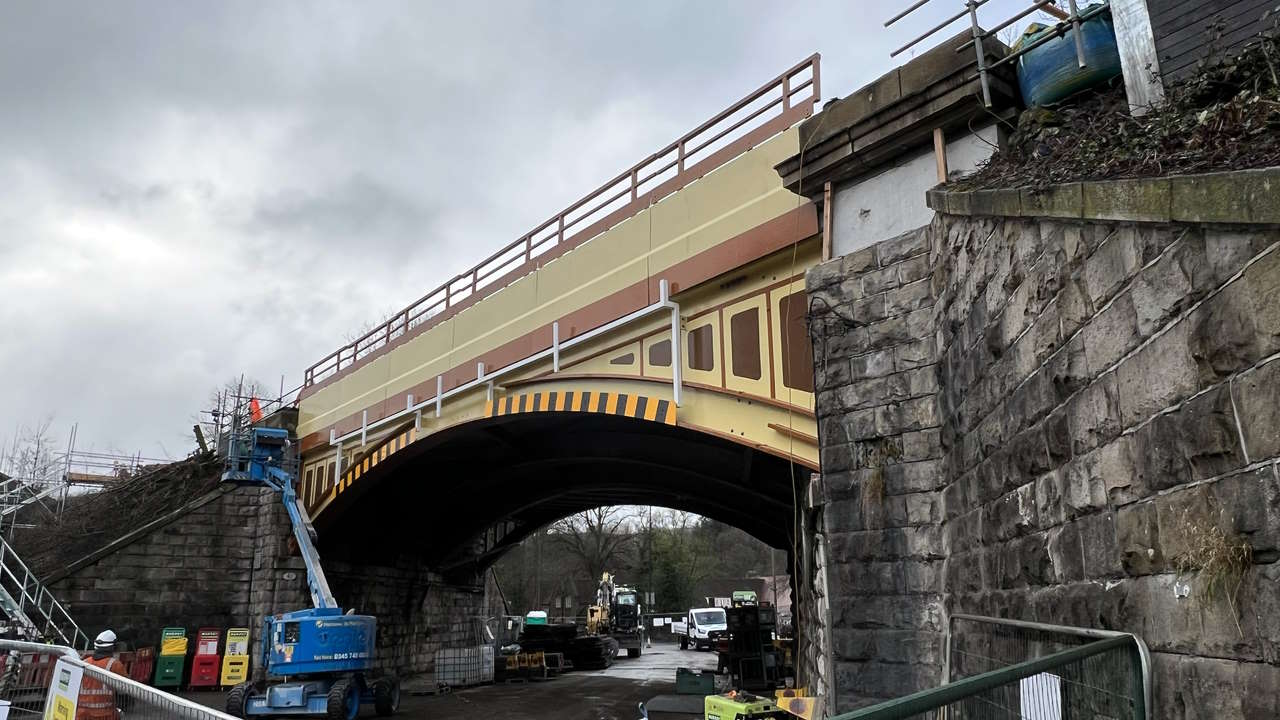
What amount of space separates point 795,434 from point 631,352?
11.7 ft

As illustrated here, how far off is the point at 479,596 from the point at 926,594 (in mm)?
26243

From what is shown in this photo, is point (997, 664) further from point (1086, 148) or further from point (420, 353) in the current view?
point (420, 353)

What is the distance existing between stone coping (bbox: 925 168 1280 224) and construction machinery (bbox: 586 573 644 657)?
31.9 metres

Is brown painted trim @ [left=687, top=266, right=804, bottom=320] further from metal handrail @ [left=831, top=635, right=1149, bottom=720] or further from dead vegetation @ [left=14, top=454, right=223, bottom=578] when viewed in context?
dead vegetation @ [left=14, top=454, right=223, bottom=578]

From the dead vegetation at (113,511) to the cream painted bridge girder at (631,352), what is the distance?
458cm

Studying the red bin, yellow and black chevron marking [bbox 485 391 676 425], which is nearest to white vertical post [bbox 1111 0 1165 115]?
yellow and black chevron marking [bbox 485 391 676 425]

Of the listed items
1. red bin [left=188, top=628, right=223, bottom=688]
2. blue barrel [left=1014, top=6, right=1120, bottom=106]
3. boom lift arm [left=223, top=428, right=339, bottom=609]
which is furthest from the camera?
red bin [left=188, top=628, right=223, bottom=688]

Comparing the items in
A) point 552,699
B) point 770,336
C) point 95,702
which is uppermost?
point 770,336

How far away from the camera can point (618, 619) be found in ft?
130

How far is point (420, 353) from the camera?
17625mm

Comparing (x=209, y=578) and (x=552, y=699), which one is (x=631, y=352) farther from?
(x=209, y=578)

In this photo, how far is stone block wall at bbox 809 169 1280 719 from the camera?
2842 millimetres

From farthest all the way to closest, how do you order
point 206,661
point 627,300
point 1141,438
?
point 206,661 < point 627,300 < point 1141,438

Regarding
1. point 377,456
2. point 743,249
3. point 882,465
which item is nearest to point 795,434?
point 882,465
